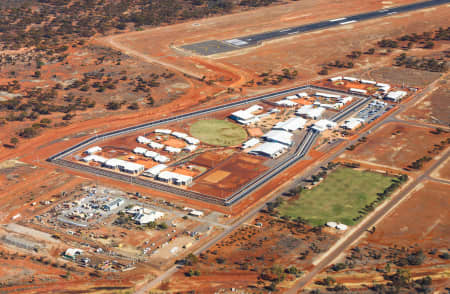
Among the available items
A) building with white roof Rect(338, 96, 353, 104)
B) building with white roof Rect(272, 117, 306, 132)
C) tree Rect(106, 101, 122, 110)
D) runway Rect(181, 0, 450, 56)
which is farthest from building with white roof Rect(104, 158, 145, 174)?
runway Rect(181, 0, 450, 56)

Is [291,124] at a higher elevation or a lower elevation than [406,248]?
higher

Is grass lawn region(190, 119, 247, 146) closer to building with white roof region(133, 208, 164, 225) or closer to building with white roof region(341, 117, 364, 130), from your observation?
building with white roof region(341, 117, 364, 130)

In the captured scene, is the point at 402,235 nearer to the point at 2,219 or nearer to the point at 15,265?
the point at 15,265

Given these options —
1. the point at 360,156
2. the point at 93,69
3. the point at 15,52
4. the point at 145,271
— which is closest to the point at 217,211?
the point at 145,271

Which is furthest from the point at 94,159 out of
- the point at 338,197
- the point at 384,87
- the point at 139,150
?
the point at 384,87

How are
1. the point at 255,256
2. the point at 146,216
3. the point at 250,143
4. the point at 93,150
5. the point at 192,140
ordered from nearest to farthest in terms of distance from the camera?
the point at 255,256 → the point at 146,216 → the point at 93,150 → the point at 250,143 → the point at 192,140

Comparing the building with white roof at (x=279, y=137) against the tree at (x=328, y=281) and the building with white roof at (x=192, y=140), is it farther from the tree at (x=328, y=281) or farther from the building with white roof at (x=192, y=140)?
the tree at (x=328, y=281)

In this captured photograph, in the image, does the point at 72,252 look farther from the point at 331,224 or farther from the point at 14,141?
the point at 14,141
